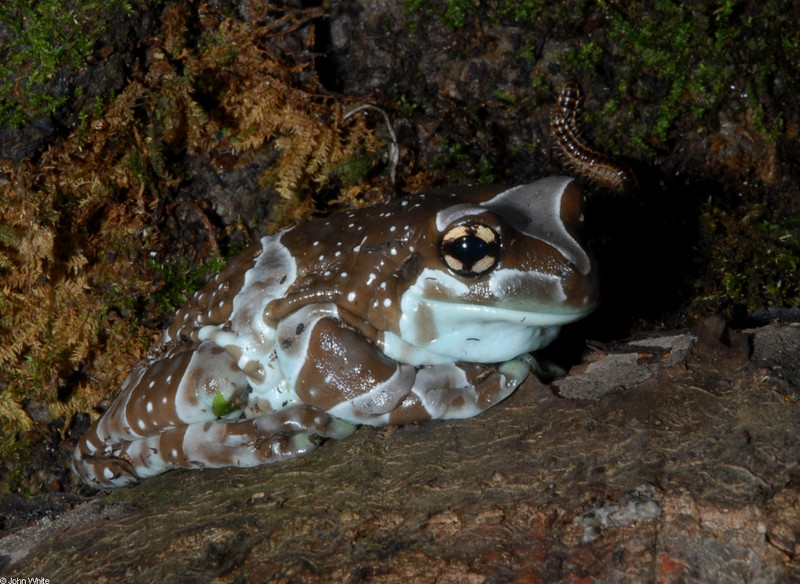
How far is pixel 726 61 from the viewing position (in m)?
4.06

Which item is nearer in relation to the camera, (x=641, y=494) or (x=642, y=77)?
(x=641, y=494)

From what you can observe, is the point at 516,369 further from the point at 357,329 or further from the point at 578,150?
the point at 578,150

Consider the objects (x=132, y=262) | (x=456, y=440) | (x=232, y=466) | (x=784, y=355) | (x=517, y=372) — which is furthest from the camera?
(x=132, y=262)

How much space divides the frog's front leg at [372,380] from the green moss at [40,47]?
176 cm

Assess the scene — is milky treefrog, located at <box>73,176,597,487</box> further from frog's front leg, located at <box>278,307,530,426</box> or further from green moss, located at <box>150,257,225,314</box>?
green moss, located at <box>150,257,225,314</box>

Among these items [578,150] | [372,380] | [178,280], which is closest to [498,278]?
[372,380]

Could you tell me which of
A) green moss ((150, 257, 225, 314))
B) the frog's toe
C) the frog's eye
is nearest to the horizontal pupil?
the frog's eye

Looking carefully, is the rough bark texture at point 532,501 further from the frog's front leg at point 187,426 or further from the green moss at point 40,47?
the green moss at point 40,47

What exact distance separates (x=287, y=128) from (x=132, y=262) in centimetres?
119

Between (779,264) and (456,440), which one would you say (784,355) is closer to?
(456,440)

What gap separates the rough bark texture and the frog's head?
0.96ft

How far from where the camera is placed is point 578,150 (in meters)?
4.03

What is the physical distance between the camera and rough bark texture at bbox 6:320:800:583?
1.92 m

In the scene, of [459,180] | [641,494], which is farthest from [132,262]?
[641,494]
